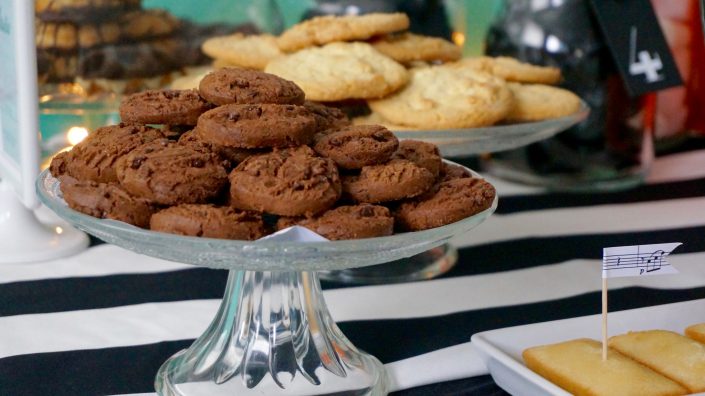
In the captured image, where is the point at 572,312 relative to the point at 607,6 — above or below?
below

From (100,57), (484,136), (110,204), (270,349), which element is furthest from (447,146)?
(100,57)

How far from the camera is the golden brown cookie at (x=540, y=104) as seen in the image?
1.09 m

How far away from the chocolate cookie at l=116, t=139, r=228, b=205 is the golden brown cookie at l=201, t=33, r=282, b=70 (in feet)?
1.72

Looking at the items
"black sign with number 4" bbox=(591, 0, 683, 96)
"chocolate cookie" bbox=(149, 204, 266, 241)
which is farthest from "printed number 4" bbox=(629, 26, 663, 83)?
"chocolate cookie" bbox=(149, 204, 266, 241)

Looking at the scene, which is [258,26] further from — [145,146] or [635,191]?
[145,146]

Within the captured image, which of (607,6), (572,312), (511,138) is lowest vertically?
(572,312)

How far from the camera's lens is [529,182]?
1349 millimetres

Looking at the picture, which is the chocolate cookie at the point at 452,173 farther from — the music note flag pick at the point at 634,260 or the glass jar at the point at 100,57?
the glass jar at the point at 100,57

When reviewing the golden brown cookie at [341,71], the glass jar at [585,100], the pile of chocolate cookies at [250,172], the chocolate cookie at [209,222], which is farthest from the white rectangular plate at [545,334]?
the glass jar at [585,100]

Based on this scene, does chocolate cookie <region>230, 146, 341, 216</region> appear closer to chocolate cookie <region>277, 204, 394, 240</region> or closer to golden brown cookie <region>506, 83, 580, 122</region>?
chocolate cookie <region>277, 204, 394, 240</region>

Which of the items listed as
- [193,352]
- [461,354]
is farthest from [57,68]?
[461,354]

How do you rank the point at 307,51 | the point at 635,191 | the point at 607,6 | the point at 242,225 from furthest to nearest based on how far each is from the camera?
the point at 635,191 < the point at 607,6 < the point at 307,51 < the point at 242,225

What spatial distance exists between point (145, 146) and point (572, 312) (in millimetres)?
484

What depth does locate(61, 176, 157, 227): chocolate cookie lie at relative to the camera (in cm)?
63
